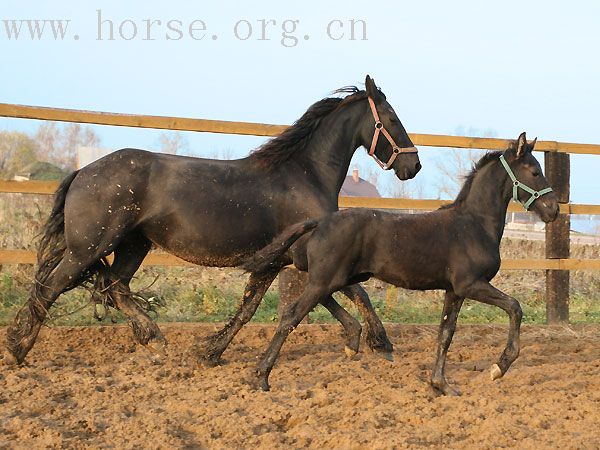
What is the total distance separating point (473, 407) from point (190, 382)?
1.73 metres

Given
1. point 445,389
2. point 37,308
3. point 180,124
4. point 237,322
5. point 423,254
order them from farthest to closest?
1. point 180,124
2. point 237,322
3. point 37,308
4. point 423,254
5. point 445,389

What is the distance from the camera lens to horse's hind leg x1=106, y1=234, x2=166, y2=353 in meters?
5.23

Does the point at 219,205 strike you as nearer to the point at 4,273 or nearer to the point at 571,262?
the point at 4,273

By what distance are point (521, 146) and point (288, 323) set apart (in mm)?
1887

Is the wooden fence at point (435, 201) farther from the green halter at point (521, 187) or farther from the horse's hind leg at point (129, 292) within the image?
the green halter at point (521, 187)

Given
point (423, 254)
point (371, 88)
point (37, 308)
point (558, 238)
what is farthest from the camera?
point (558, 238)

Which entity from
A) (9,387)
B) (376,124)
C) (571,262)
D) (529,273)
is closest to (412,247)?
(376,124)

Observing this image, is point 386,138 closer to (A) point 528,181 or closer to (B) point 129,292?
(A) point 528,181

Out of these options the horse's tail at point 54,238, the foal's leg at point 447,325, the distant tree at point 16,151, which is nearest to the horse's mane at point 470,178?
the foal's leg at point 447,325

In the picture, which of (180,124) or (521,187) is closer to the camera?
(521,187)

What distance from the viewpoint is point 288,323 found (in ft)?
15.0

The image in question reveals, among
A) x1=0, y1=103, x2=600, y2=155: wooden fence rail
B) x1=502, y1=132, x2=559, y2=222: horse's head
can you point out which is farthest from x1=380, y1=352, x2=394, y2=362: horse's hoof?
x1=0, y1=103, x2=600, y2=155: wooden fence rail

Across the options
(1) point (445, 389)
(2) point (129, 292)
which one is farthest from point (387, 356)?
(2) point (129, 292)

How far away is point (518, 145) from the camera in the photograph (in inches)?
192
